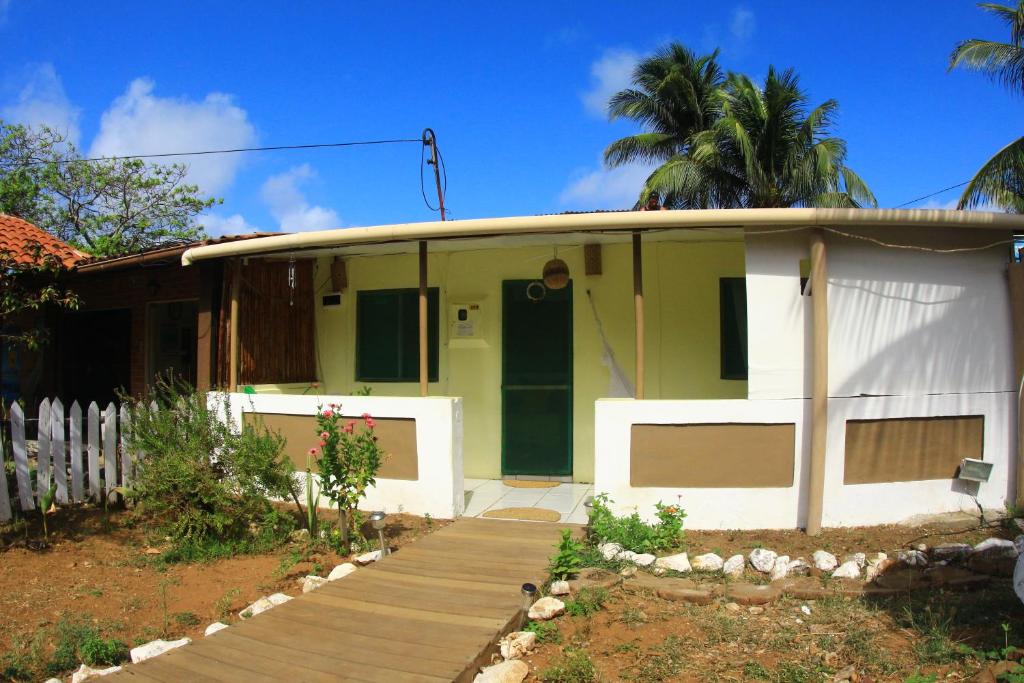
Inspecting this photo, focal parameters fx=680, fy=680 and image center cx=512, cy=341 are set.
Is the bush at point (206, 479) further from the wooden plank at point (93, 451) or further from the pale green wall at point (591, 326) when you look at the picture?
the pale green wall at point (591, 326)

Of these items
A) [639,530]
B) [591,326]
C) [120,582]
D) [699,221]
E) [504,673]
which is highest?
[699,221]

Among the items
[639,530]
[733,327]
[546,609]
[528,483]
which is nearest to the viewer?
[546,609]

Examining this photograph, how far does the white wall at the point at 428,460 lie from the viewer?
5.99m

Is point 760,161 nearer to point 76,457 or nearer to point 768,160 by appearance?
point 768,160

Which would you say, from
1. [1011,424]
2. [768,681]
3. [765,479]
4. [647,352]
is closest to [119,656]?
[768,681]

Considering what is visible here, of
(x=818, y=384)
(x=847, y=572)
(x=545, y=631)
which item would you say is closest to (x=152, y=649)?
(x=545, y=631)

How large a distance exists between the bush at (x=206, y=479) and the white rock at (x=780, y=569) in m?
3.71

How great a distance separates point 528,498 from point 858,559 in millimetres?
2979

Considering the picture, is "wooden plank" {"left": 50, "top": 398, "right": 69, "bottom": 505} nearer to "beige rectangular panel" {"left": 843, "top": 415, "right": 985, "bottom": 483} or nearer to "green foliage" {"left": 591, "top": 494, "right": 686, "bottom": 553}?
"green foliage" {"left": 591, "top": 494, "right": 686, "bottom": 553}

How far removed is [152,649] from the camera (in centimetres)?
358

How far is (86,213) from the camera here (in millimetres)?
20547

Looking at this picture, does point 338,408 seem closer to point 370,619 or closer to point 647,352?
point 370,619

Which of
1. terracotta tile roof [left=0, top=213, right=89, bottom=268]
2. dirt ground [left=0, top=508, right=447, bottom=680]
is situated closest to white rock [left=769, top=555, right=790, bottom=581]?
dirt ground [left=0, top=508, right=447, bottom=680]

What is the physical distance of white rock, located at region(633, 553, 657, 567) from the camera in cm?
476
